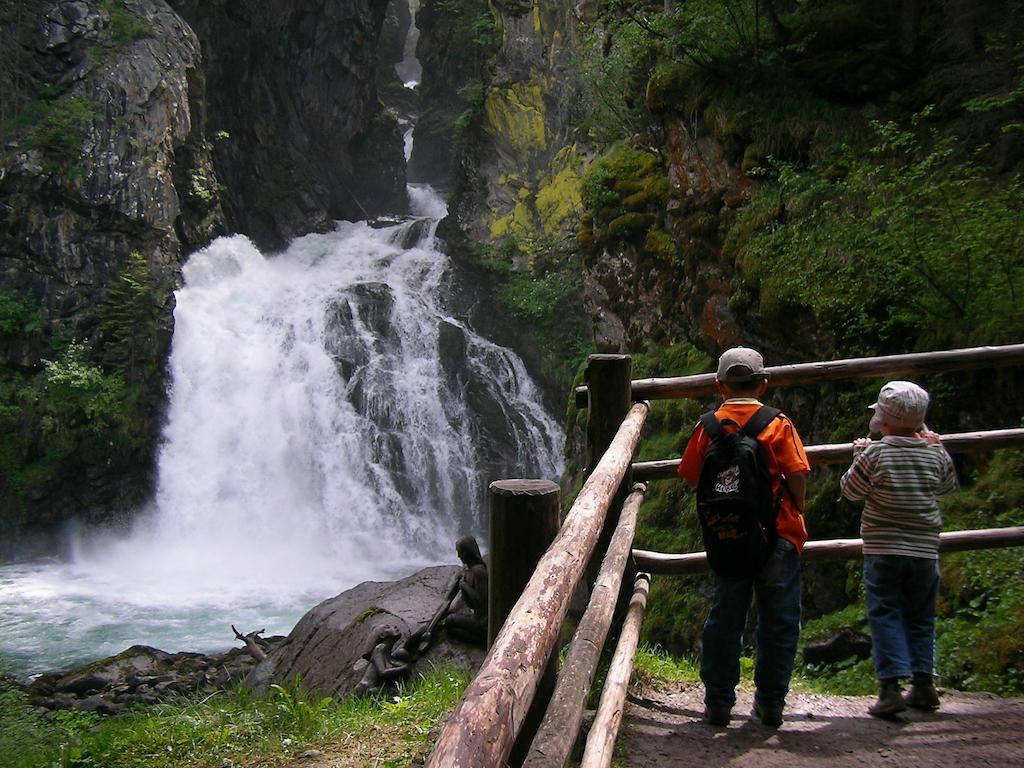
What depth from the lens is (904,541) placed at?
294 cm

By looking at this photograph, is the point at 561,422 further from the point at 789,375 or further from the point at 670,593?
the point at 789,375

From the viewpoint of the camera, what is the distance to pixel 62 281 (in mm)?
16719

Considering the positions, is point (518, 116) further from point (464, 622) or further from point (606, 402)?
point (606, 402)

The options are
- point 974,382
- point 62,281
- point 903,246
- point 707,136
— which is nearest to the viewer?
point 974,382

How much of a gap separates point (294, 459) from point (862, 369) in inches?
569

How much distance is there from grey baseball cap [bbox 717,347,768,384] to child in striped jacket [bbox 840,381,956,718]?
54cm

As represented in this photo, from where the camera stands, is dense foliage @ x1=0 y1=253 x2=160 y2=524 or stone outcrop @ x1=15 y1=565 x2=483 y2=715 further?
dense foliage @ x1=0 y1=253 x2=160 y2=524

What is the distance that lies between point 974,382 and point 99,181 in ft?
59.5

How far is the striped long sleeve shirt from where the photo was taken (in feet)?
9.57

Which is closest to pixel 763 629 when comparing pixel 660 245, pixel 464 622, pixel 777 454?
pixel 777 454

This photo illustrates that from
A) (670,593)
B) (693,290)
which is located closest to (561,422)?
(693,290)

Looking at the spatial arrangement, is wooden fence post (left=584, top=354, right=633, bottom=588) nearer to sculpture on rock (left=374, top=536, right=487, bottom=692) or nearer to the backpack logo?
the backpack logo

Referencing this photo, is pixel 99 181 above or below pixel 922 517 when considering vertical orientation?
above

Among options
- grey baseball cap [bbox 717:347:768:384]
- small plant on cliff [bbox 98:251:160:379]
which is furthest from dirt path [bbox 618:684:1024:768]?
small plant on cliff [bbox 98:251:160:379]
